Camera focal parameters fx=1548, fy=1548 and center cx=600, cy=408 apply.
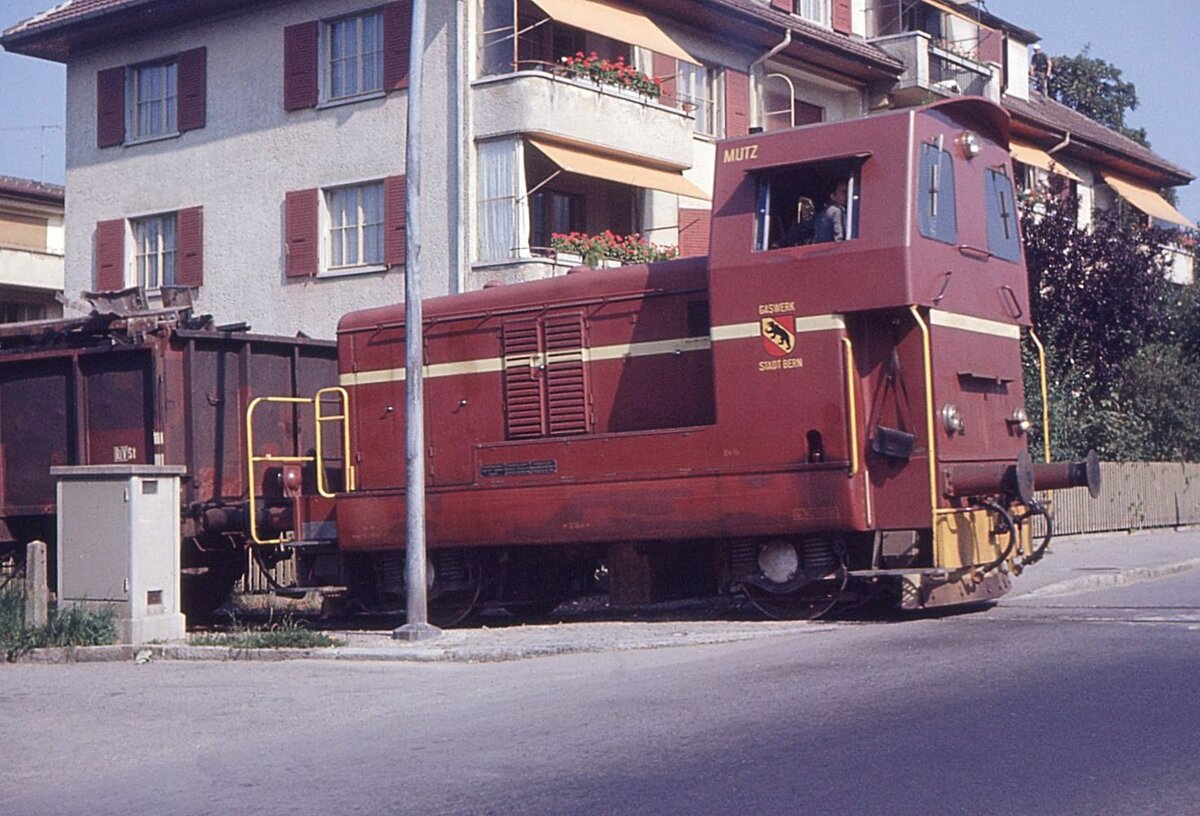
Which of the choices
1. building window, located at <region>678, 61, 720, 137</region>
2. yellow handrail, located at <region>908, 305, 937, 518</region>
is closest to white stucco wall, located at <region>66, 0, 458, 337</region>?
building window, located at <region>678, 61, 720, 137</region>

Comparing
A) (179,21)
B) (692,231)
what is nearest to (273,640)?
(692,231)

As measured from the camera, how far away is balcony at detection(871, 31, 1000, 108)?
105ft

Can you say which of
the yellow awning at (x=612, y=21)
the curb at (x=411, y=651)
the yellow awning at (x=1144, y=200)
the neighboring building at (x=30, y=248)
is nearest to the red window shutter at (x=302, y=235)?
the yellow awning at (x=612, y=21)

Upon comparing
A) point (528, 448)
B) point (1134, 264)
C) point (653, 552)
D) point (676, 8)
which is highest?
point (676, 8)

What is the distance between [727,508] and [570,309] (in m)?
2.67

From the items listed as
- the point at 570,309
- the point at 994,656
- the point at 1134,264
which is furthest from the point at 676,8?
the point at 994,656

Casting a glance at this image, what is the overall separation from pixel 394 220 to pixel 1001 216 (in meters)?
13.1

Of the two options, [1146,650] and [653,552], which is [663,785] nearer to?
[1146,650]

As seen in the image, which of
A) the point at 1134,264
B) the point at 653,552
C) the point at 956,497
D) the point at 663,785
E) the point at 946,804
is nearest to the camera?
the point at 946,804

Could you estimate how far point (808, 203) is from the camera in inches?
525

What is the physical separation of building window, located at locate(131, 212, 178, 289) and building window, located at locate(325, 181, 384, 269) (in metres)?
3.69

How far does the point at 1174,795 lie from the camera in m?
6.50

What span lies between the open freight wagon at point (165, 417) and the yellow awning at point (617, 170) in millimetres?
7940

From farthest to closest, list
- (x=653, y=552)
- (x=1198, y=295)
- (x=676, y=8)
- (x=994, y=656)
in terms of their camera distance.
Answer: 1. (x=1198, y=295)
2. (x=676, y=8)
3. (x=653, y=552)
4. (x=994, y=656)
